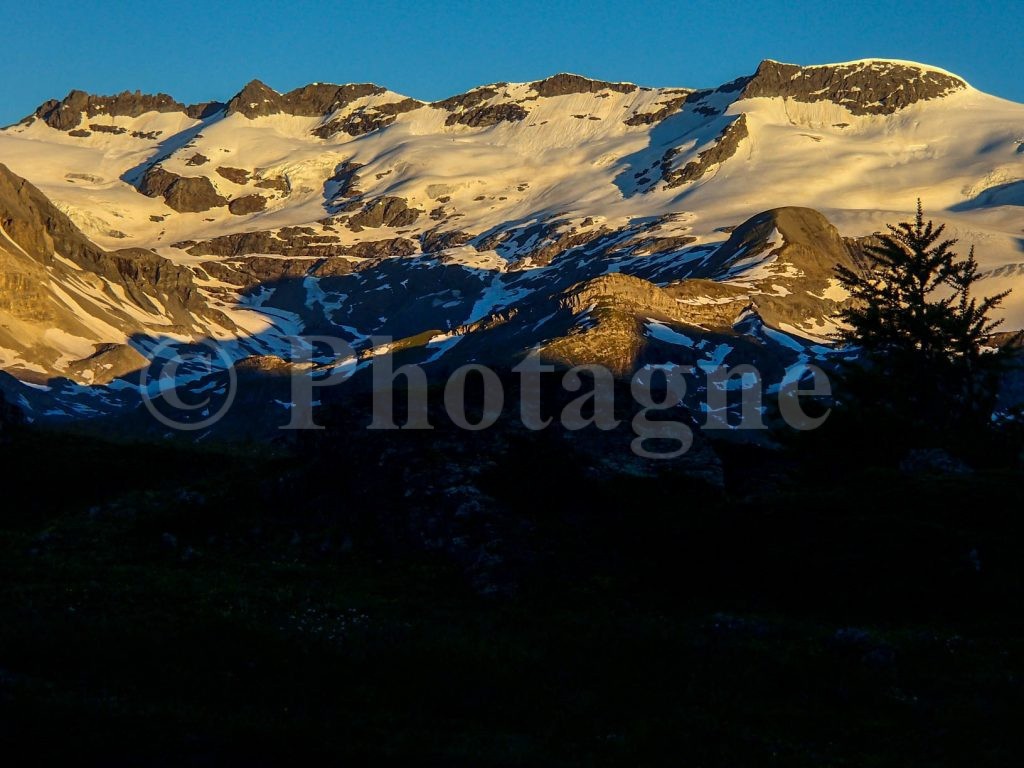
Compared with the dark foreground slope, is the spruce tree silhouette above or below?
above

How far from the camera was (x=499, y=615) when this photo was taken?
2506cm

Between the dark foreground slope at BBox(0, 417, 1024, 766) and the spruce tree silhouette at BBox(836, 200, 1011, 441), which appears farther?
the spruce tree silhouette at BBox(836, 200, 1011, 441)

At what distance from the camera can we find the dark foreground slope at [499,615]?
61.7 ft

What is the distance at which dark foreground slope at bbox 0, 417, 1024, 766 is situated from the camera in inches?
740

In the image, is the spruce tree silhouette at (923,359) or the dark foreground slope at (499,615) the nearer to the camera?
the dark foreground slope at (499,615)

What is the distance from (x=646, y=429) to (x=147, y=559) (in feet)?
53.2

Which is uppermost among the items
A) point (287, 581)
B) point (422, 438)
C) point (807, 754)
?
point (422, 438)

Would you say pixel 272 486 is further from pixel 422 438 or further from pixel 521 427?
pixel 521 427

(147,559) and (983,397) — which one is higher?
(983,397)

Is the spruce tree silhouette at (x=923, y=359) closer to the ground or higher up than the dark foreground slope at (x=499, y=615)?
higher up

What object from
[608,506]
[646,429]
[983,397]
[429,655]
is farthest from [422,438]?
[983,397]

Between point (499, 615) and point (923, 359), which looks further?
point (923, 359)

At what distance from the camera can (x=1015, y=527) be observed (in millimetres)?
29047

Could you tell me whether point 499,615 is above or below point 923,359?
below
